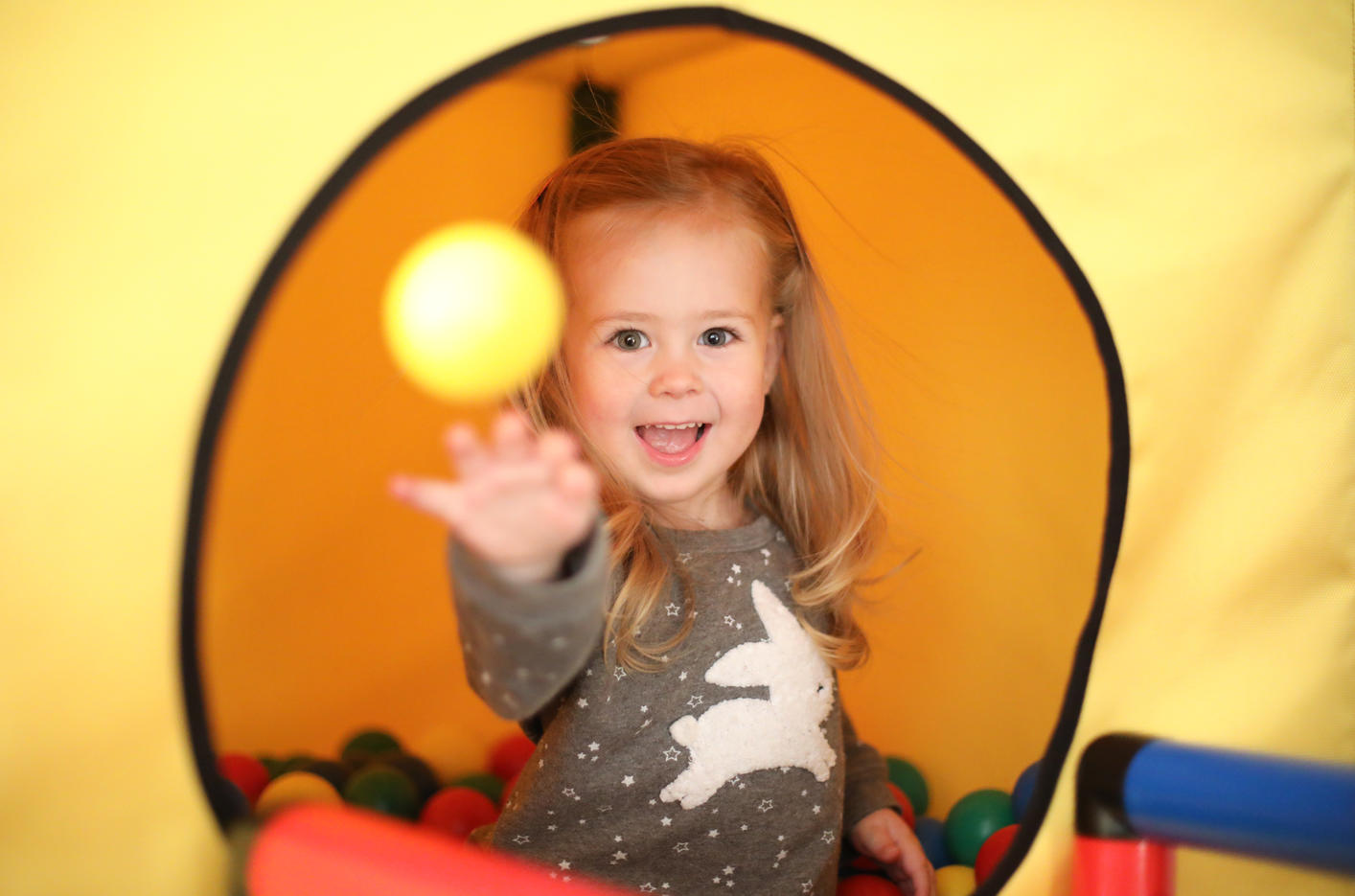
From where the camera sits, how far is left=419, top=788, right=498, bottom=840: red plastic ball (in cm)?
152

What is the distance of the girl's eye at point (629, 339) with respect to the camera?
1.13 metres

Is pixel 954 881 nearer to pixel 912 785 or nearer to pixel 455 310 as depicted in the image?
pixel 912 785

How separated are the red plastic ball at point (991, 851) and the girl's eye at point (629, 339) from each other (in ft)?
2.23

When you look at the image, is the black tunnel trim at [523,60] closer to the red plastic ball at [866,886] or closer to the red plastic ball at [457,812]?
the red plastic ball at [866,886]

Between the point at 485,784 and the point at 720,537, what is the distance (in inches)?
28.8

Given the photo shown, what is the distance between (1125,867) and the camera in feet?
2.26

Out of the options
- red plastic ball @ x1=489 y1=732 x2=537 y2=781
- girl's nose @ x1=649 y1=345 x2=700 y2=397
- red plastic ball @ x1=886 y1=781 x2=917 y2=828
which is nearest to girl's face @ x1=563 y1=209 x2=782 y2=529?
girl's nose @ x1=649 y1=345 x2=700 y2=397

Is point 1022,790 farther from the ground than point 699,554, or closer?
closer

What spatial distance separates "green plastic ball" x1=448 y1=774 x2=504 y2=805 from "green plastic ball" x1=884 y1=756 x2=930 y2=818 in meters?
0.56

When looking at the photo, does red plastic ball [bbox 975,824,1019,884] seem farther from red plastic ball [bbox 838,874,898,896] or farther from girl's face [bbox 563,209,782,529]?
girl's face [bbox 563,209,782,529]

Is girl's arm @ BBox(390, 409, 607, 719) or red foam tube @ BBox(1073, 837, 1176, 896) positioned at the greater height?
girl's arm @ BBox(390, 409, 607, 719)

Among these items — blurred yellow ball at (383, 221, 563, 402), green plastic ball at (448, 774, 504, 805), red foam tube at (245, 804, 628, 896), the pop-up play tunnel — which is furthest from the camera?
blurred yellow ball at (383, 221, 563, 402)

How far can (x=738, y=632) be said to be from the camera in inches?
43.6

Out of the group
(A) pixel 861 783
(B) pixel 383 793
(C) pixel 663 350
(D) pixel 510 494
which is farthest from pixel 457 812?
(D) pixel 510 494
